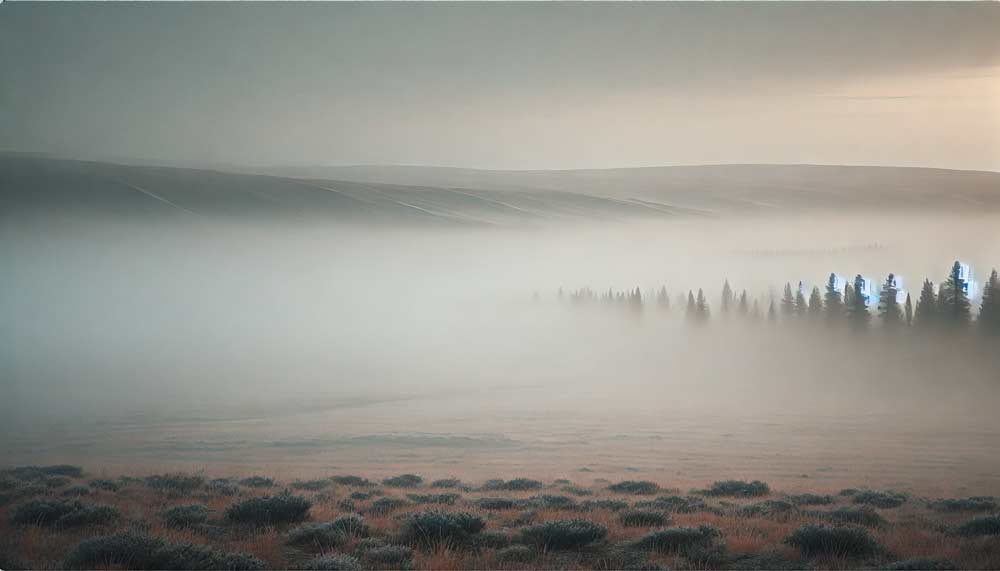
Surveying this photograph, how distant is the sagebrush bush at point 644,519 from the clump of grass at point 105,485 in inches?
136

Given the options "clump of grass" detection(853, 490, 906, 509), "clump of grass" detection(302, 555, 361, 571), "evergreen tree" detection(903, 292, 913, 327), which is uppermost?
"evergreen tree" detection(903, 292, 913, 327)

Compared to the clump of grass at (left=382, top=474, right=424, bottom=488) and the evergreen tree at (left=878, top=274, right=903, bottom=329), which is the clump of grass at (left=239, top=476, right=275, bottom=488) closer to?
the clump of grass at (left=382, top=474, right=424, bottom=488)

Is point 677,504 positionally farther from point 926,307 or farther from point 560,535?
point 926,307

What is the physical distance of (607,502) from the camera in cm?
585

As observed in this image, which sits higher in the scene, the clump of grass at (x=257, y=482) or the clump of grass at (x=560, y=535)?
the clump of grass at (x=257, y=482)

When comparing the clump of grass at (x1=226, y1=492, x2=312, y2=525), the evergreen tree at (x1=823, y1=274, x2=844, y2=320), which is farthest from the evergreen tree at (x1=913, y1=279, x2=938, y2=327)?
the clump of grass at (x1=226, y1=492, x2=312, y2=525)

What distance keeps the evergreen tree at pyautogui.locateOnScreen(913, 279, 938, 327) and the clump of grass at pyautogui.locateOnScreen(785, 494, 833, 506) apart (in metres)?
1.45

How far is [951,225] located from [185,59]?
18.8ft

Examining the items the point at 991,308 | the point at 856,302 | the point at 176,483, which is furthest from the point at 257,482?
the point at 991,308

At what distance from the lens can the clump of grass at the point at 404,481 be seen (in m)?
6.11

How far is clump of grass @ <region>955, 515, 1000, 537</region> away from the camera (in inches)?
218

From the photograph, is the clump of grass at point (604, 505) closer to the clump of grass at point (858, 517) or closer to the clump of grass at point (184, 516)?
the clump of grass at point (858, 517)

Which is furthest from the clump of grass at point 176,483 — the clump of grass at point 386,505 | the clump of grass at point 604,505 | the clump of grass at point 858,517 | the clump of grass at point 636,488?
the clump of grass at point 858,517

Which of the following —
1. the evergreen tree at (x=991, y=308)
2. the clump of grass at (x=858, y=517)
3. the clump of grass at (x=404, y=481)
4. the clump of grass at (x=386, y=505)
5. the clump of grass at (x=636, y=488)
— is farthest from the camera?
the evergreen tree at (x=991, y=308)
